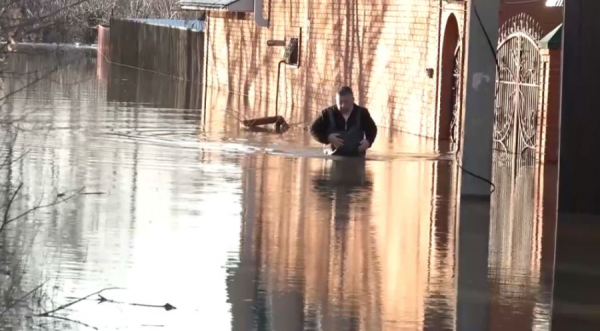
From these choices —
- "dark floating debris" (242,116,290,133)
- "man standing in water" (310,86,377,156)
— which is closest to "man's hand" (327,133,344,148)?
"man standing in water" (310,86,377,156)

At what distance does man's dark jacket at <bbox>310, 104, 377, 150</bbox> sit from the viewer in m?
18.5

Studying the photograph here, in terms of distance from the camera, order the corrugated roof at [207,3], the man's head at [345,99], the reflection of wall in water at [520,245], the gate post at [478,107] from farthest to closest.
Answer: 1. the corrugated roof at [207,3]
2. the man's head at [345,99]
3. the gate post at [478,107]
4. the reflection of wall in water at [520,245]

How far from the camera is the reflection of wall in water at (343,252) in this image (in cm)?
963

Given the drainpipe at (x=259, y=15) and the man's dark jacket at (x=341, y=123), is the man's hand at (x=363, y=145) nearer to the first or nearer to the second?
the man's dark jacket at (x=341, y=123)

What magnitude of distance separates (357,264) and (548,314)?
2.05 m

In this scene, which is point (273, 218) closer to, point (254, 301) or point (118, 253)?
point (118, 253)

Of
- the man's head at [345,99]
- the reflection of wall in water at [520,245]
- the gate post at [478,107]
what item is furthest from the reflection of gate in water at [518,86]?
the gate post at [478,107]

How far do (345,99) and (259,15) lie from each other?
18.4 metres

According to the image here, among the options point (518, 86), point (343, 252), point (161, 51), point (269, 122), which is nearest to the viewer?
point (343, 252)

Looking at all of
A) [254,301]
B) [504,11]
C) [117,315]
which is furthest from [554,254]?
[504,11]

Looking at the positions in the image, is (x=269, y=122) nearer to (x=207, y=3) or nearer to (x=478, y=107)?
(x=478, y=107)

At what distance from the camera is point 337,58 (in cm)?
3056

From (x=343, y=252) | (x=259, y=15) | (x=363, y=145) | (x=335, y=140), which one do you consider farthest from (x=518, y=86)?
(x=259, y=15)

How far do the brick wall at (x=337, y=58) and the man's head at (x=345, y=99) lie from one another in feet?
17.5
